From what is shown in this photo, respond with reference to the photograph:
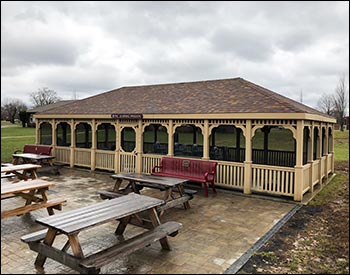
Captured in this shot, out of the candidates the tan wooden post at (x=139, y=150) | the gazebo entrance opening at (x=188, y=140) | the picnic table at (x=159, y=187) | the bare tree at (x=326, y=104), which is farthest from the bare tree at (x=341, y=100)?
the picnic table at (x=159, y=187)

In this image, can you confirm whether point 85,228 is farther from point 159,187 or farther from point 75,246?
point 159,187

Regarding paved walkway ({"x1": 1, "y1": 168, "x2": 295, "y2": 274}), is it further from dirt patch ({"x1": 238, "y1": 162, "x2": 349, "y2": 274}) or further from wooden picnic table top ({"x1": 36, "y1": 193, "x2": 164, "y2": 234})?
wooden picnic table top ({"x1": 36, "y1": 193, "x2": 164, "y2": 234})

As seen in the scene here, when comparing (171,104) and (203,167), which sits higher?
(171,104)

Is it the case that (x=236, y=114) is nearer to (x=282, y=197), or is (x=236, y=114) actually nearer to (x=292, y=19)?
(x=282, y=197)

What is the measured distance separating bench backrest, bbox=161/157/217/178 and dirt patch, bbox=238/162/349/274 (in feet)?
8.81

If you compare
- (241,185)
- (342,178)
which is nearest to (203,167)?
(241,185)

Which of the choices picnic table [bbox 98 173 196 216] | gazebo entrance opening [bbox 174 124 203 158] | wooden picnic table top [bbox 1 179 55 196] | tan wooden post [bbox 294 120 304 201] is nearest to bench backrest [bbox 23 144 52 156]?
gazebo entrance opening [bbox 174 124 203 158]

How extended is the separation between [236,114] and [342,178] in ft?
20.5

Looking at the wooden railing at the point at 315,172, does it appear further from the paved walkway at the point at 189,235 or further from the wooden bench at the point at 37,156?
the wooden bench at the point at 37,156

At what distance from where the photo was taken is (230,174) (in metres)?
8.98

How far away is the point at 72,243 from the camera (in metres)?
3.62

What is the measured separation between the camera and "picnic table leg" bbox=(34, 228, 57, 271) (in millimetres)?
3855

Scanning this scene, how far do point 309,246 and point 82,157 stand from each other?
9.79 metres

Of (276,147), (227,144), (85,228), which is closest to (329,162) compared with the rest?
(276,147)
